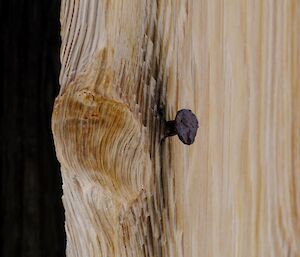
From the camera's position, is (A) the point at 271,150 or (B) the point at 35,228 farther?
(B) the point at 35,228

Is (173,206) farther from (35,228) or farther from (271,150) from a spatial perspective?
(35,228)

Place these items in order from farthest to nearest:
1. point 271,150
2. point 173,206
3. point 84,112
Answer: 1. point 271,150
2. point 173,206
3. point 84,112

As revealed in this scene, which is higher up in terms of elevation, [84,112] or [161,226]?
[84,112]

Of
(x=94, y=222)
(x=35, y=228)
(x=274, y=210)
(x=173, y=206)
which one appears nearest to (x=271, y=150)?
(x=274, y=210)
